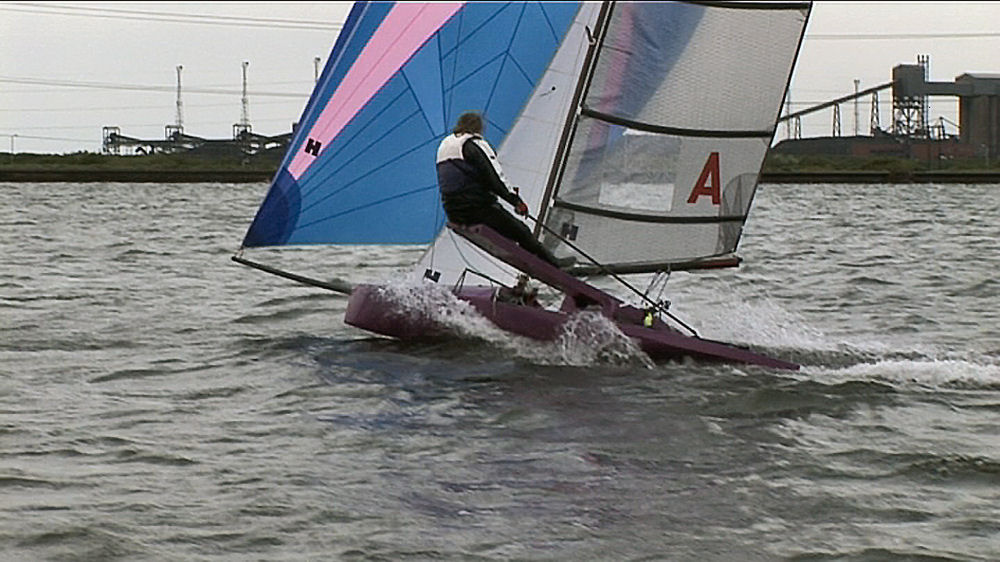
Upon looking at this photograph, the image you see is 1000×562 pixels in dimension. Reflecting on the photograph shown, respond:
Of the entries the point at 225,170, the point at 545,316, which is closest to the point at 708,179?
the point at 545,316

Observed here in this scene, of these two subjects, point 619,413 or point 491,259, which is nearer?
point 619,413

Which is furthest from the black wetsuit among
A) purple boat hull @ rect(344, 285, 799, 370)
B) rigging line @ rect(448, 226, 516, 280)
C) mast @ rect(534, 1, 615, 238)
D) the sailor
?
rigging line @ rect(448, 226, 516, 280)

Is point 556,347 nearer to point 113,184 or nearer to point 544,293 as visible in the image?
point 544,293

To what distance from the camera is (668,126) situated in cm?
1021

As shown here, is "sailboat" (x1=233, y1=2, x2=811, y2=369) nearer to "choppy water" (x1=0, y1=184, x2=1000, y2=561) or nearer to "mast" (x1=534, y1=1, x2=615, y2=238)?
"mast" (x1=534, y1=1, x2=615, y2=238)

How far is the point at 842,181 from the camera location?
177 ft

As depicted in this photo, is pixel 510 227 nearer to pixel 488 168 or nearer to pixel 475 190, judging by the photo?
pixel 475 190

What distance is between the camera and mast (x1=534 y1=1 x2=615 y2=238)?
1004 centimetres

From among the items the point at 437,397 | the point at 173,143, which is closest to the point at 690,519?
the point at 437,397

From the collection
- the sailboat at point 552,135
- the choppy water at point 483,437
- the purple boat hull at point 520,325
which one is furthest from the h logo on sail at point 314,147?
the choppy water at point 483,437

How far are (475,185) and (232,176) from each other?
44.5 metres

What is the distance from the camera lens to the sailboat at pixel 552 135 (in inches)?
397

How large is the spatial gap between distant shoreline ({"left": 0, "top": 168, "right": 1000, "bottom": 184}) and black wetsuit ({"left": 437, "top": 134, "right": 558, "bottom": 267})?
42791 millimetres

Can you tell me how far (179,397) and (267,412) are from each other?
2.27 ft
